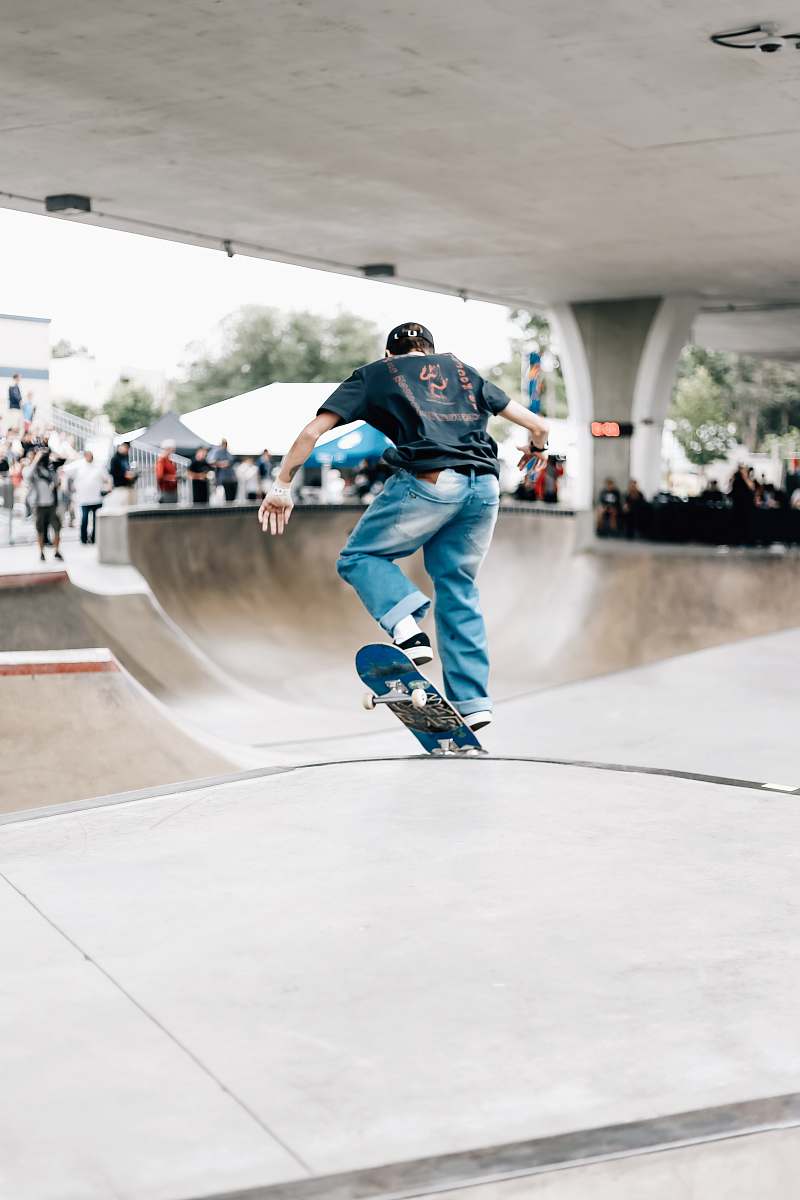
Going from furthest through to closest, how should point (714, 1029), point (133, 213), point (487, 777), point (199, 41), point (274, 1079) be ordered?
point (133, 213) → point (199, 41) → point (487, 777) → point (714, 1029) → point (274, 1079)

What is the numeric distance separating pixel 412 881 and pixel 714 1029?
0.96m

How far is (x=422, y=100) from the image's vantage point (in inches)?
426

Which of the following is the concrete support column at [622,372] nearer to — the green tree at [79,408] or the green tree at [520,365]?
the green tree at [79,408]

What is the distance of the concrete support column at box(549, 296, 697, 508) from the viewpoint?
24.3 meters

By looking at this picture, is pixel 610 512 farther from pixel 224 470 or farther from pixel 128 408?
pixel 128 408

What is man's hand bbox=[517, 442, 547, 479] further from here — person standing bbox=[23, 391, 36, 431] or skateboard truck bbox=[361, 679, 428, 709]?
person standing bbox=[23, 391, 36, 431]

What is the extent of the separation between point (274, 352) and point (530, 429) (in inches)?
2336

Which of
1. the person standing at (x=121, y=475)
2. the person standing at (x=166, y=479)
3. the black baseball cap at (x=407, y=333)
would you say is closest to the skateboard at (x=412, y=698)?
the black baseball cap at (x=407, y=333)

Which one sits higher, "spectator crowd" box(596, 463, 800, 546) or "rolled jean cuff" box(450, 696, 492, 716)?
"spectator crowd" box(596, 463, 800, 546)

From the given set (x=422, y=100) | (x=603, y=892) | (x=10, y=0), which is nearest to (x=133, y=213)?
(x=422, y=100)

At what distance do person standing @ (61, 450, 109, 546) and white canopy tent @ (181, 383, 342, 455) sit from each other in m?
2.37

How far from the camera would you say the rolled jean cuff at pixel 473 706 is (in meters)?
4.83

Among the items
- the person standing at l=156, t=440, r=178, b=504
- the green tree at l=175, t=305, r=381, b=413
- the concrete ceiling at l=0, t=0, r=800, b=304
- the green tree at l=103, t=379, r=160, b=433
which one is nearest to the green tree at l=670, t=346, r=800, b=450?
the green tree at l=175, t=305, r=381, b=413

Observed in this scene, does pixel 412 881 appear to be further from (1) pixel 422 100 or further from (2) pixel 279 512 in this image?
(1) pixel 422 100
